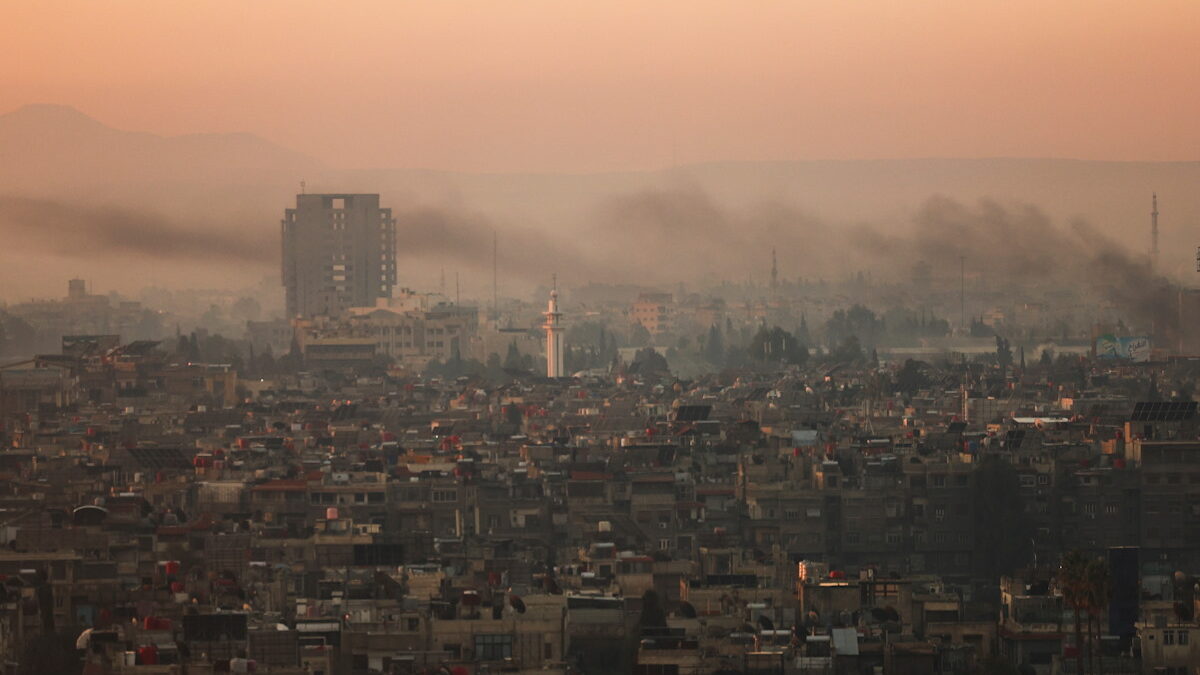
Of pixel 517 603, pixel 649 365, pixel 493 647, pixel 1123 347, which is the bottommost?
pixel 493 647

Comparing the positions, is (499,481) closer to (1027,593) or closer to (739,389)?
(1027,593)

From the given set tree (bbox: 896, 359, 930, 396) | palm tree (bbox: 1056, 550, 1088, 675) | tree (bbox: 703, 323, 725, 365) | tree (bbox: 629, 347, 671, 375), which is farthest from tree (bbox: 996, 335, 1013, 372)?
palm tree (bbox: 1056, 550, 1088, 675)

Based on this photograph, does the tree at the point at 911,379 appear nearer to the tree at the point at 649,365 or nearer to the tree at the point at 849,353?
the tree at the point at 649,365

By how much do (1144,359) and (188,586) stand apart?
94846mm

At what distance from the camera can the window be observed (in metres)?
40.1

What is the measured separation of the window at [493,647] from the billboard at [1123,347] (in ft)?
325

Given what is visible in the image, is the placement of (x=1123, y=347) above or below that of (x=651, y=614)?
above

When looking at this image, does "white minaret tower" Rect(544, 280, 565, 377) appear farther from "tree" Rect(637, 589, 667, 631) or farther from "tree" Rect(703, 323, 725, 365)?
"tree" Rect(637, 589, 667, 631)

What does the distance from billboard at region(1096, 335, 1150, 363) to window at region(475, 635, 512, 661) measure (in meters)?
99.1

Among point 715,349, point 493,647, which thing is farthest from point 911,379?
point 493,647

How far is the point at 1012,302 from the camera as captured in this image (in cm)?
19800

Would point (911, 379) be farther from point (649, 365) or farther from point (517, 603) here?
point (517, 603)

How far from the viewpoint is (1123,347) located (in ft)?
477

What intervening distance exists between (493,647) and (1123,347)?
107m
